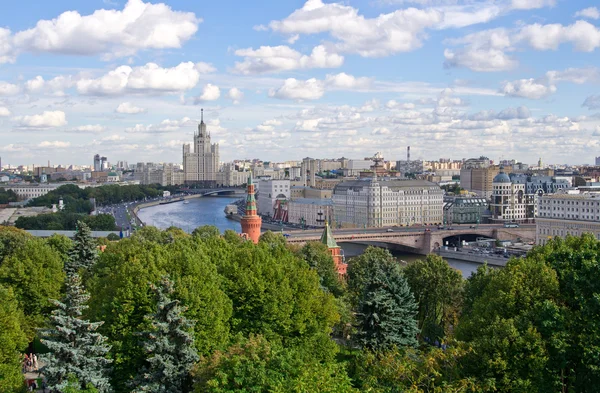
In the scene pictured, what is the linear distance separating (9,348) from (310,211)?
292 feet

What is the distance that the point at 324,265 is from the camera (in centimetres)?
3741

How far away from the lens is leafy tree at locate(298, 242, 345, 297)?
3588 centimetres

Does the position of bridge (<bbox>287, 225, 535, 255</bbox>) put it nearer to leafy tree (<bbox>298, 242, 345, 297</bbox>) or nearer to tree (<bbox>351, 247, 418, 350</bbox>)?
leafy tree (<bbox>298, 242, 345, 297</bbox>)

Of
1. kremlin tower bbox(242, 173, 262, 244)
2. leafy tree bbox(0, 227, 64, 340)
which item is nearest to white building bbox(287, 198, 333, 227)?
kremlin tower bbox(242, 173, 262, 244)

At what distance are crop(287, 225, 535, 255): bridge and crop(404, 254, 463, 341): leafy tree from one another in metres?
35.7

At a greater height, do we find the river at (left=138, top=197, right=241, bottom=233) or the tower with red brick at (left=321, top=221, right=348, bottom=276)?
the tower with red brick at (left=321, top=221, right=348, bottom=276)

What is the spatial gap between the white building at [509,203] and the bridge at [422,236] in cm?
1611

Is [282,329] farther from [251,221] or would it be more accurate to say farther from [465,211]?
[465,211]

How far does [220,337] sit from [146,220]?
97.7 meters

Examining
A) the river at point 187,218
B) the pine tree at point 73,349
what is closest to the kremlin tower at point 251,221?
the pine tree at point 73,349

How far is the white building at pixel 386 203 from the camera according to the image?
98.4 meters

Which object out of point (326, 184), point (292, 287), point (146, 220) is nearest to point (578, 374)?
point (292, 287)

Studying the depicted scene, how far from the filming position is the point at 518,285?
20.0 metres

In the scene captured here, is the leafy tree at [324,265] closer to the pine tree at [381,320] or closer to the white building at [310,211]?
the pine tree at [381,320]
